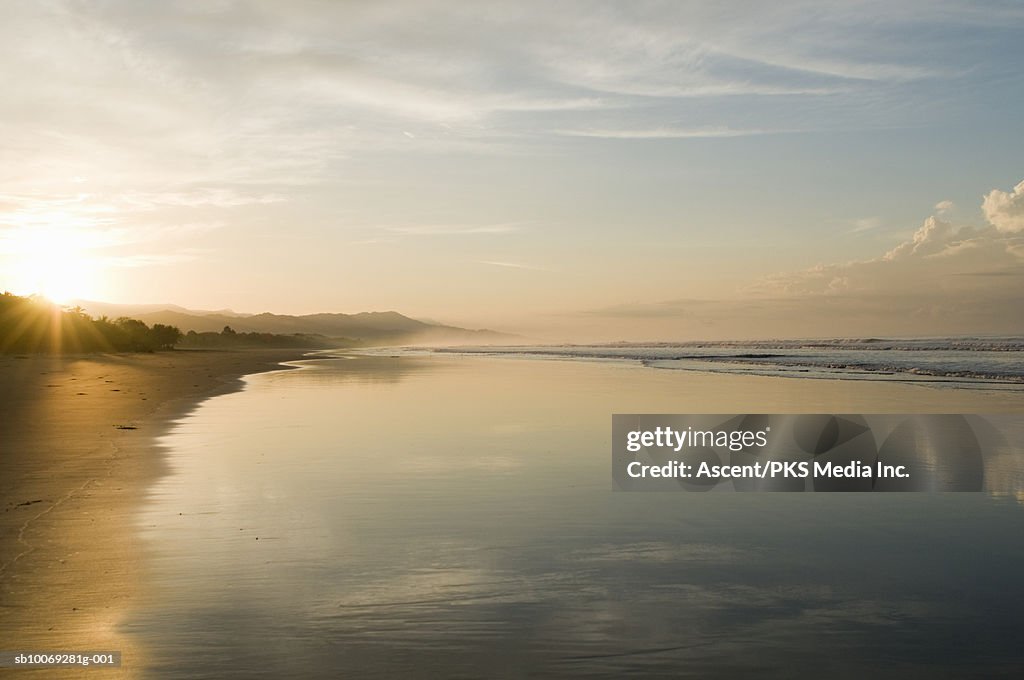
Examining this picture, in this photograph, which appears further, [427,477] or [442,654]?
[427,477]

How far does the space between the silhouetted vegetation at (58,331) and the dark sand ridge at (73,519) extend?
56.6 m

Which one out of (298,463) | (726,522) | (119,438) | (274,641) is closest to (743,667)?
(274,641)

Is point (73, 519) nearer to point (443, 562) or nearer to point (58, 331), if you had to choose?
point (443, 562)

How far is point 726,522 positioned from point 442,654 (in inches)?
217

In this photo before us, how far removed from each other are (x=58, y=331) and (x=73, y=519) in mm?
84188

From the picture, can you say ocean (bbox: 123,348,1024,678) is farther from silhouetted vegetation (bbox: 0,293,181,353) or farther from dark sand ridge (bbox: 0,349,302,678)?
silhouetted vegetation (bbox: 0,293,181,353)

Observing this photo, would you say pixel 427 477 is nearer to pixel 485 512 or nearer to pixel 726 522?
pixel 485 512

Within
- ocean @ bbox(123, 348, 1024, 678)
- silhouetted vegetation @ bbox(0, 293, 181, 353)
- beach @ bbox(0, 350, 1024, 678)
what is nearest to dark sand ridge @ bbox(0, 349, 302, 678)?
beach @ bbox(0, 350, 1024, 678)

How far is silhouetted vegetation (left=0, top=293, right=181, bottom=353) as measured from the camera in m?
75.6

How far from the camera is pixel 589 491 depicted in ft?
42.0

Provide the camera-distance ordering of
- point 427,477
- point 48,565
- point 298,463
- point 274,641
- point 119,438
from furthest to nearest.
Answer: point 119,438, point 298,463, point 427,477, point 48,565, point 274,641

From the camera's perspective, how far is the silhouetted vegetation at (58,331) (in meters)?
75.6

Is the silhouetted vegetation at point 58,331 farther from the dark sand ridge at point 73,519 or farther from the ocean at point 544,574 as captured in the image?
the ocean at point 544,574

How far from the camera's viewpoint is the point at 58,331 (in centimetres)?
8419
